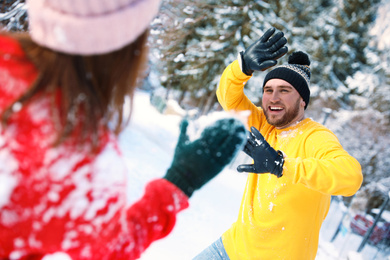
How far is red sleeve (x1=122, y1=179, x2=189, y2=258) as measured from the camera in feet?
2.76

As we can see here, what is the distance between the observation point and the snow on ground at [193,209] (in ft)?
10.1

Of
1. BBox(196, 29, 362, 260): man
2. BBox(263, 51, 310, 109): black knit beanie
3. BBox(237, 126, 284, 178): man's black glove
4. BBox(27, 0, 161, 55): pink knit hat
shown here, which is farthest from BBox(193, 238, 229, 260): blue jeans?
BBox(27, 0, 161, 55): pink knit hat

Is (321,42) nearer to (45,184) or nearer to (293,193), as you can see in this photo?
(293,193)

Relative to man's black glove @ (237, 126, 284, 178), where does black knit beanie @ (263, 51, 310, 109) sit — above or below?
above

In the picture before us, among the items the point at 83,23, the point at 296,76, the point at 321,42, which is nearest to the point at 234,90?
the point at 296,76

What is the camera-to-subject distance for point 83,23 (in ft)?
1.97

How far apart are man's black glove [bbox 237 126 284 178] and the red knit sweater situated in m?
0.94

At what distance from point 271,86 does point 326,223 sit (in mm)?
5007

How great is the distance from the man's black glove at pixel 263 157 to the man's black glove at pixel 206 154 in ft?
2.14

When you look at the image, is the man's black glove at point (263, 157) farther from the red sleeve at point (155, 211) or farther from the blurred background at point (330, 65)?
the blurred background at point (330, 65)

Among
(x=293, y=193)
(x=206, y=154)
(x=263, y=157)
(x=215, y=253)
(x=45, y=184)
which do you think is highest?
(x=45, y=184)

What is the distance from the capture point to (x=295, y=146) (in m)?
1.78

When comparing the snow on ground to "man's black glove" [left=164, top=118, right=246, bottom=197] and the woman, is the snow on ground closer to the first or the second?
"man's black glove" [left=164, top=118, right=246, bottom=197]

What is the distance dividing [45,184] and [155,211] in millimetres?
358
